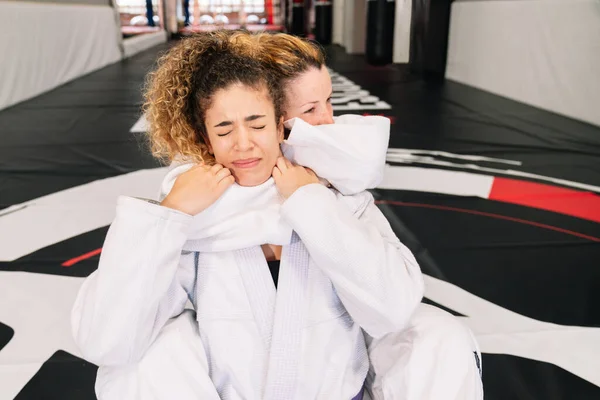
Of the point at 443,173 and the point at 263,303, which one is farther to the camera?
the point at 443,173

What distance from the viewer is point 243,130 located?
818 mm

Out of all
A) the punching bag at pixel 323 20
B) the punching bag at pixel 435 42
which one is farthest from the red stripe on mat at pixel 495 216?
the punching bag at pixel 323 20

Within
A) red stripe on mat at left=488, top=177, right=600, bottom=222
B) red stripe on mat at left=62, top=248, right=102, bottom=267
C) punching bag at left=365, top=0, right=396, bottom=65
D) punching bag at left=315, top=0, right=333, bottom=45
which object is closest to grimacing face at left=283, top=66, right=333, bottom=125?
red stripe on mat at left=62, top=248, right=102, bottom=267

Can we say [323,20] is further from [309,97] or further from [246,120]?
[246,120]

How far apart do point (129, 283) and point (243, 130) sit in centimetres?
29

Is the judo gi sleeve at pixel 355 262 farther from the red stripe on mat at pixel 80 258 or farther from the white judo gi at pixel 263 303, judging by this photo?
the red stripe on mat at pixel 80 258

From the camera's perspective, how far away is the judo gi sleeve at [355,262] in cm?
78

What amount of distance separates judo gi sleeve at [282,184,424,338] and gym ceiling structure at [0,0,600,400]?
43 centimetres

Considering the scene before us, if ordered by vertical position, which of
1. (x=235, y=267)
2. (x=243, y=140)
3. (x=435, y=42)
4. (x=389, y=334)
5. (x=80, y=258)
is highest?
(x=243, y=140)

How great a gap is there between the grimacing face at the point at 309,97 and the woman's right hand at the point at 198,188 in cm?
19

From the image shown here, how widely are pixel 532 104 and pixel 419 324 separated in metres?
3.42

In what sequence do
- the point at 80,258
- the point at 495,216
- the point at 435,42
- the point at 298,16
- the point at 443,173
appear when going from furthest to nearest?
1. the point at 298,16
2. the point at 435,42
3. the point at 443,173
4. the point at 495,216
5. the point at 80,258

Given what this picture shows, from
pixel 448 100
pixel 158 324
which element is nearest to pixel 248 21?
pixel 448 100

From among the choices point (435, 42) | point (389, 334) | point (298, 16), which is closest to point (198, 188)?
point (389, 334)
